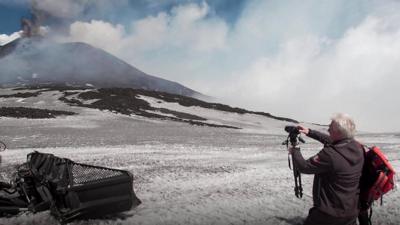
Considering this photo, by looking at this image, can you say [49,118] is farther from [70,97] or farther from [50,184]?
[50,184]

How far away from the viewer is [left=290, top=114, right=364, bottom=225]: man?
4594 millimetres

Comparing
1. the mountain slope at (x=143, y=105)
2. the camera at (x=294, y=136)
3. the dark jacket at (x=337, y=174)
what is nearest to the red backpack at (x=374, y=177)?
the dark jacket at (x=337, y=174)

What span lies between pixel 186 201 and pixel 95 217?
280 cm

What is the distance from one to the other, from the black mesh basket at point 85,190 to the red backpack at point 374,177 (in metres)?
4.07

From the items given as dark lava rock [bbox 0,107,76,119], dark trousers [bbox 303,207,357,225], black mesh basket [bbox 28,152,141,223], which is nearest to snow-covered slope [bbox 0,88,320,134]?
dark lava rock [bbox 0,107,76,119]

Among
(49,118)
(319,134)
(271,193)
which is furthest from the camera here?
(49,118)

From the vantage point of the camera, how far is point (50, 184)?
7.44 meters

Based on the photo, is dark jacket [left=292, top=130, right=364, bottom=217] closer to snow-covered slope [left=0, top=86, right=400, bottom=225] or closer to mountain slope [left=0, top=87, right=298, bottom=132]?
snow-covered slope [left=0, top=86, right=400, bottom=225]

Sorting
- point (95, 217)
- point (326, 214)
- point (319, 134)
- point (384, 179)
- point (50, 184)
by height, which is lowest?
point (95, 217)

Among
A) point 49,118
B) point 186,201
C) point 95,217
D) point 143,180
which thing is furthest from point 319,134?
point 49,118

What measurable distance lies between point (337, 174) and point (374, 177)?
0.49m

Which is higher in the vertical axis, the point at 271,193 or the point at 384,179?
the point at 384,179

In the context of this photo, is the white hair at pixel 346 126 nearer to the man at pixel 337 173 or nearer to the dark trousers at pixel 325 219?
the man at pixel 337 173

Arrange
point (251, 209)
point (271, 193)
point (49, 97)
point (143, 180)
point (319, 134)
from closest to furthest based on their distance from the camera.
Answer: point (319, 134)
point (251, 209)
point (271, 193)
point (143, 180)
point (49, 97)
